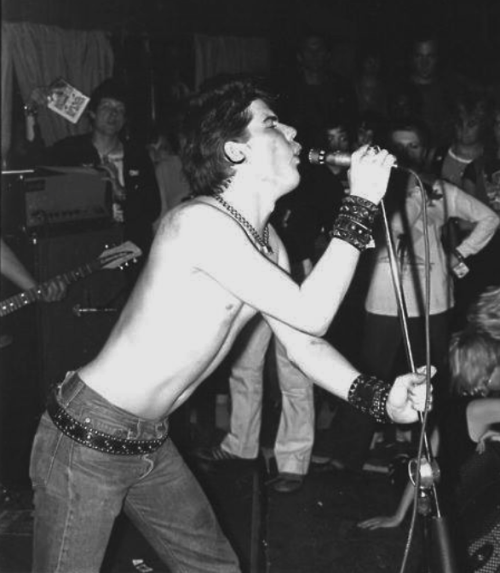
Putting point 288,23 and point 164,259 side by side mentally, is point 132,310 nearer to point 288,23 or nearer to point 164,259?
point 164,259

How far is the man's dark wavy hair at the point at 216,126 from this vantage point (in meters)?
2.20

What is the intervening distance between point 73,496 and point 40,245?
2699 mm

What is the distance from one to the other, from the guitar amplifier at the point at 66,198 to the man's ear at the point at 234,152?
2.71m

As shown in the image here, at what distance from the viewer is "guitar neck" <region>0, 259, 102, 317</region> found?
421cm

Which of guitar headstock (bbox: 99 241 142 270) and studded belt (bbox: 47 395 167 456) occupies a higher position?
studded belt (bbox: 47 395 167 456)

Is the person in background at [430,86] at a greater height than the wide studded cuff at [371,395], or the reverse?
the person in background at [430,86]

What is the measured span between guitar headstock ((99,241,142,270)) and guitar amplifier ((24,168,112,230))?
0.33 m

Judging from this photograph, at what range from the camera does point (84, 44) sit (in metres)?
6.89

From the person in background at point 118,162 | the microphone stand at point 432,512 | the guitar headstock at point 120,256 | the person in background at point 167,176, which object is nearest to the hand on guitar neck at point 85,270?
the guitar headstock at point 120,256

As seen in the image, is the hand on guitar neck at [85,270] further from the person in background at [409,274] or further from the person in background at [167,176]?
the person in background at [409,274]

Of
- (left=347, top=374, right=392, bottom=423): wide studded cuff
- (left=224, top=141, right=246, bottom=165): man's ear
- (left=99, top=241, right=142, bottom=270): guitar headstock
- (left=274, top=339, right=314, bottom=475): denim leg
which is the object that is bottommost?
(left=274, top=339, right=314, bottom=475): denim leg

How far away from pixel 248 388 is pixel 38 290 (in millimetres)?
1247

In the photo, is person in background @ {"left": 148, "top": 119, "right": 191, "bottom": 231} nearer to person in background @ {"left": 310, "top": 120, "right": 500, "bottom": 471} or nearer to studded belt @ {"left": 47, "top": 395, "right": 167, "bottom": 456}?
person in background @ {"left": 310, "top": 120, "right": 500, "bottom": 471}

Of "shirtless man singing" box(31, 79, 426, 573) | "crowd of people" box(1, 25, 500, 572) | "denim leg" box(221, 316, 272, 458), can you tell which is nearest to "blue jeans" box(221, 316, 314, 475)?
"denim leg" box(221, 316, 272, 458)
